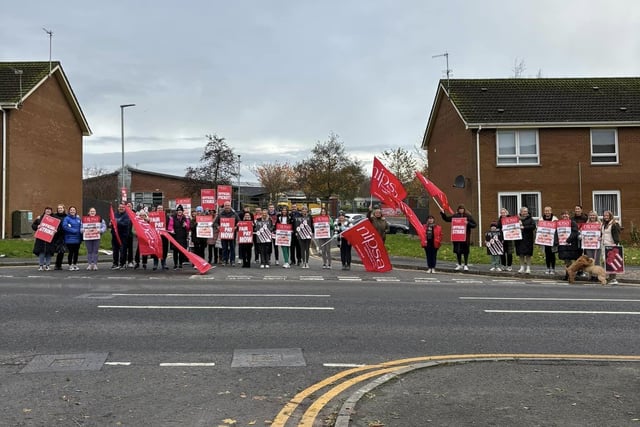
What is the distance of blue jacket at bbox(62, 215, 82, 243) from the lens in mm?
16125

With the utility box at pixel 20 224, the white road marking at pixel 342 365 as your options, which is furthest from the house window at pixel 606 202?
the utility box at pixel 20 224

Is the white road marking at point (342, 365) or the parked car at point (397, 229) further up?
the parked car at point (397, 229)

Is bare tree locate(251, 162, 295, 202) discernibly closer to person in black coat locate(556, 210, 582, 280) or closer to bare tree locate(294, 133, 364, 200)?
bare tree locate(294, 133, 364, 200)

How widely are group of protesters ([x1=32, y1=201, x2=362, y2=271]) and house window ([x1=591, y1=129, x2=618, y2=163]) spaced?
15411 mm

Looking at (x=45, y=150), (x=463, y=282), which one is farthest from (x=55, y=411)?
(x=45, y=150)

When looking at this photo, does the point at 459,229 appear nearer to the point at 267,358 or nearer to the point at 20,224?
the point at 267,358

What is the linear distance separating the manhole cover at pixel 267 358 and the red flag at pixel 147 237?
975cm

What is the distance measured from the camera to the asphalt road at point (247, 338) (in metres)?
4.96

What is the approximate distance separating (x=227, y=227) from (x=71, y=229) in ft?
14.1

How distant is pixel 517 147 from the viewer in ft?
88.6

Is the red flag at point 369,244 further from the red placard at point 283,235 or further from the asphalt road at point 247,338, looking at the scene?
the asphalt road at point 247,338

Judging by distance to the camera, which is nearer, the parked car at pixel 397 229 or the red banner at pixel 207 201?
the red banner at pixel 207 201

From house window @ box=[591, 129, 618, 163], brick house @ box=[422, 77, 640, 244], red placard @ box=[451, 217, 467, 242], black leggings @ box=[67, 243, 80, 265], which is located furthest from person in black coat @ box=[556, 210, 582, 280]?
house window @ box=[591, 129, 618, 163]

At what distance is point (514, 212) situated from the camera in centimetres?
2691
